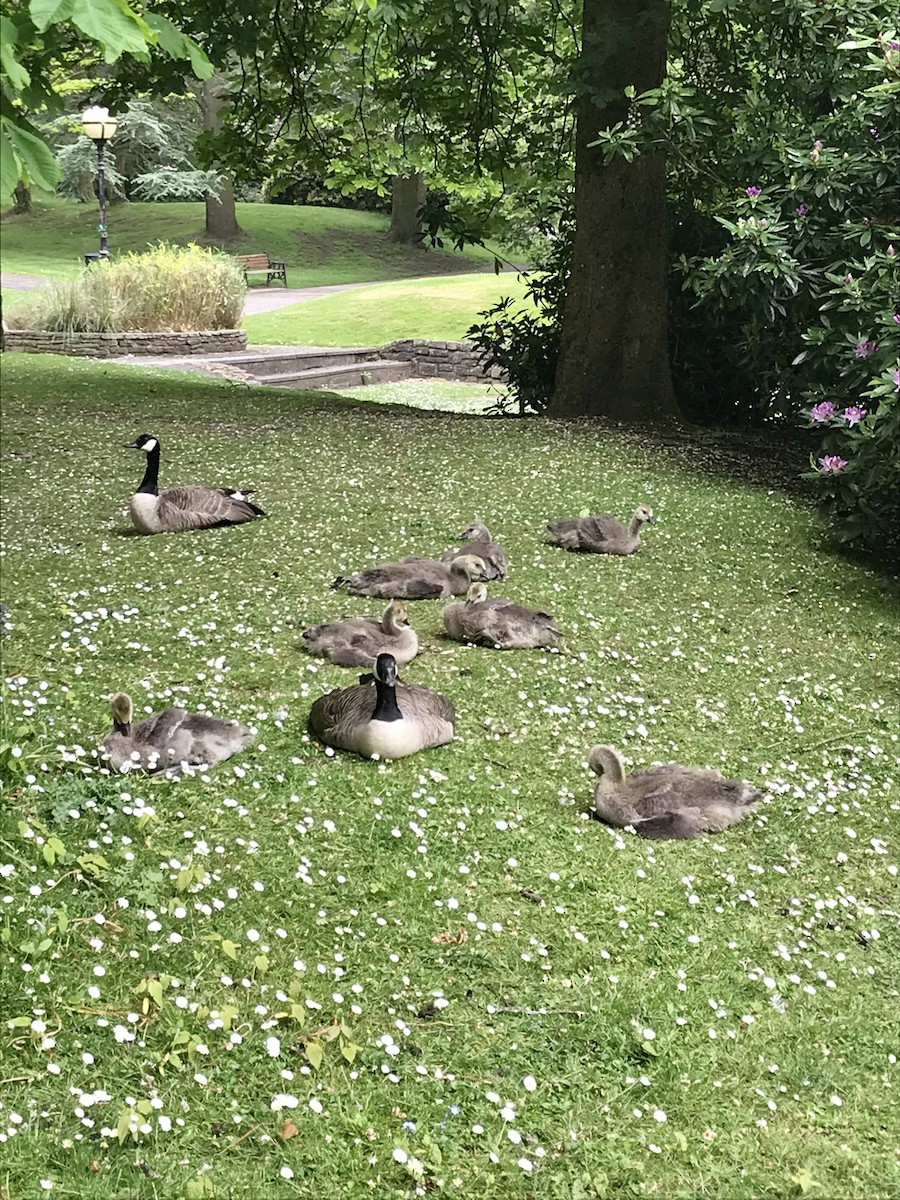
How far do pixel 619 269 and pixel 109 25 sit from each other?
12.0 metres

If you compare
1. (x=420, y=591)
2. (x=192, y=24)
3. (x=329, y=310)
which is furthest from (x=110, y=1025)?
(x=329, y=310)

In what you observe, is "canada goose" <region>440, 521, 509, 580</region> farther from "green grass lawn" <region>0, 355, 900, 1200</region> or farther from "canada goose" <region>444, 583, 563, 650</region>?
"canada goose" <region>444, 583, 563, 650</region>

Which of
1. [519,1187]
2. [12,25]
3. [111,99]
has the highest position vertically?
[111,99]

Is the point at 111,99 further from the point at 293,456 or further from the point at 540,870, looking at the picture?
the point at 540,870

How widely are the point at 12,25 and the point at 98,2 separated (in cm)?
26

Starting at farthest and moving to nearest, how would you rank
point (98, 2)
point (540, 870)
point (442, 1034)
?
point (540, 870), point (442, 1034), point (98, 2)

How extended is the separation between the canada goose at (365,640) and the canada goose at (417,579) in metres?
1.04

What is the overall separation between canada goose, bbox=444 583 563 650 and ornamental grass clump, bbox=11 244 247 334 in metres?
23.8

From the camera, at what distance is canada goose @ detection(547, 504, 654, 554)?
9.65 m

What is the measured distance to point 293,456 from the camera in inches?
504

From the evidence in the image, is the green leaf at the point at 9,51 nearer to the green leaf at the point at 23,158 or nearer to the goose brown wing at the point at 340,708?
→ the green leaf at the point at 23,158

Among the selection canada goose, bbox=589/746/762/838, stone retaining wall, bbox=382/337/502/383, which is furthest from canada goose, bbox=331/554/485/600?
stone retaining wall, bbox=382/337/502/383

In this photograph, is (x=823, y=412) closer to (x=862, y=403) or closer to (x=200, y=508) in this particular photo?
(x=862, y=403)

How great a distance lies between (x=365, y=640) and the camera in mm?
7004
